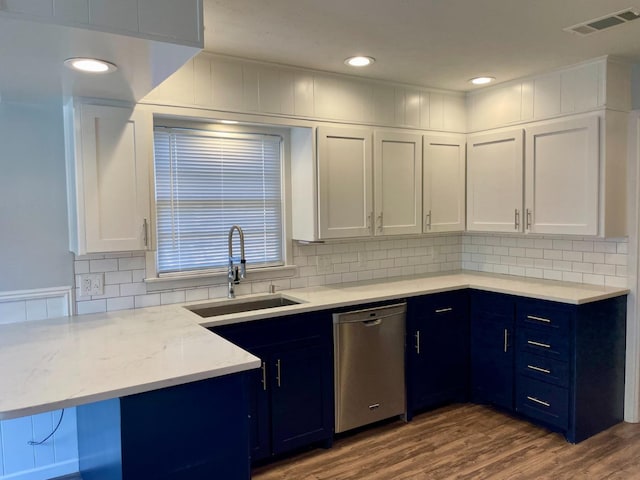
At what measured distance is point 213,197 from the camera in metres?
3.25

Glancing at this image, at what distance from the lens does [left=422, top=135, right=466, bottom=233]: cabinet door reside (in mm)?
3869

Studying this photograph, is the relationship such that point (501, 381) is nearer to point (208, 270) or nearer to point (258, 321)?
point (258, 321)

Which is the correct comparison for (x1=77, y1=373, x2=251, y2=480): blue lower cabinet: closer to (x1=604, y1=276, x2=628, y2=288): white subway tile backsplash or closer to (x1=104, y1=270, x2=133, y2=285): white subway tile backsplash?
(x1=104, y1=270, x2=133, y2=285): white subway tile backsplash

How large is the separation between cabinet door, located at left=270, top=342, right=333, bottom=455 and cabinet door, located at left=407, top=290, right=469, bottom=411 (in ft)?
2.29

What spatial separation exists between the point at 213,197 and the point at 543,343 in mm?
2376

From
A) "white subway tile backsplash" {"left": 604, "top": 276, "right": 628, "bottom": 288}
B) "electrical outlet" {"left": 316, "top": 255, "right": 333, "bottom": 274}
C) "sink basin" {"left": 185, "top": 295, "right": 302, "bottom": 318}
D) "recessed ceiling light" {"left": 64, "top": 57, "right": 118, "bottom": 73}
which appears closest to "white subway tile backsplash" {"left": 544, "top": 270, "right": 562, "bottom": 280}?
"white subway tile backsplash" {"left": 604, "top": 276, "right": 628, "bottom": 288}

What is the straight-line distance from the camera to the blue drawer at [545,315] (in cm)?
307

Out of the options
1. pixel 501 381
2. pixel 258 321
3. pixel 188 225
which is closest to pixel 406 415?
pixel 501 381

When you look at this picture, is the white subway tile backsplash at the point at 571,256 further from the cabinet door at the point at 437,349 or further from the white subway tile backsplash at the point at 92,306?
the white subway tile backsplash at the point at 92,306

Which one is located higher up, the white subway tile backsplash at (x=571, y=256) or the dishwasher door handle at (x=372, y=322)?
the white subway tile backsplash at (x=571, y=256)

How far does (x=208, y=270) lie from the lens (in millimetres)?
3244

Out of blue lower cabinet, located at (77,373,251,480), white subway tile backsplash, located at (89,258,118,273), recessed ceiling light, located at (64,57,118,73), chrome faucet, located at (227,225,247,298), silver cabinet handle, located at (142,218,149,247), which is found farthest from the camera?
chrome faucet, located at (227,225,247,298)

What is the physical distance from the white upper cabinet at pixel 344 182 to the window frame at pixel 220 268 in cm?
31

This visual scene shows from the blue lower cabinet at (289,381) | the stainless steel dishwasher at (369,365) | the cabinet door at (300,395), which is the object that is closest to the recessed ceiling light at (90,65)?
the blue lower cabinet at (289,381)
